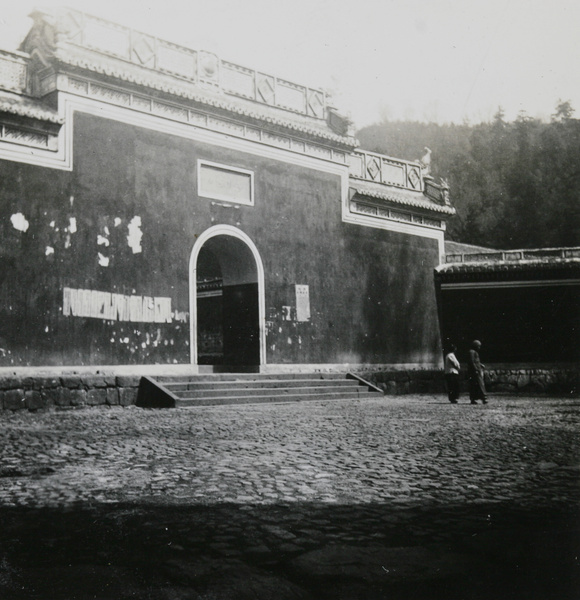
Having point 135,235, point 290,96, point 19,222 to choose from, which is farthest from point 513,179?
point 19,222

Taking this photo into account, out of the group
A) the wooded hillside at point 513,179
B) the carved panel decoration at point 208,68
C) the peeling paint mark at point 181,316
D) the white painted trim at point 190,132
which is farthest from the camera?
the wooded hillside at point 513,179

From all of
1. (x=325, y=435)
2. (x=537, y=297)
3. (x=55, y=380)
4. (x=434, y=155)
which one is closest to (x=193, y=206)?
(x=55, y=380)

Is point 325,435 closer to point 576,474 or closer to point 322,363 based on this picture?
point 576,474

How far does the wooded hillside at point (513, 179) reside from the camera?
32406mm

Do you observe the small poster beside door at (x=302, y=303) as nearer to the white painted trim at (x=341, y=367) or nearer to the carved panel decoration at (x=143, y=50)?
the white painted trim at (x=341, y=367)

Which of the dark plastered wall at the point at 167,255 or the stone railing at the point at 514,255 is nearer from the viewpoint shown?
the dark plastered wall at the point at 167,255

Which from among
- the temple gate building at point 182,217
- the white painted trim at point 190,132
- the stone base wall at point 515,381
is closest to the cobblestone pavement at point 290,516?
the temple gate building at point 182,217

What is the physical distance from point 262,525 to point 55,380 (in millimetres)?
8978

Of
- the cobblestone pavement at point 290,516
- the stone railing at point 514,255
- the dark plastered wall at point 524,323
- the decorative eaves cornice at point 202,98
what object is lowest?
the cobblestone pavement at point 290,516

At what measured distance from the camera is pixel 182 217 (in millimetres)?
14094

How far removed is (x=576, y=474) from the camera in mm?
4734

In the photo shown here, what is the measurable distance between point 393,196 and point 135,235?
28.0ft

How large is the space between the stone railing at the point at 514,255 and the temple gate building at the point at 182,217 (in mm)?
1505

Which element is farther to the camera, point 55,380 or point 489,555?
point 55,380
